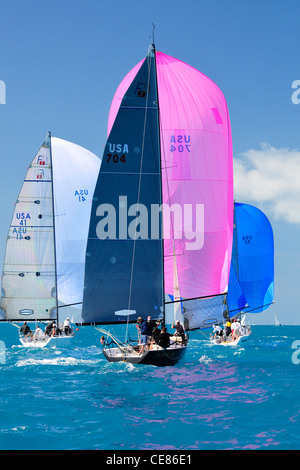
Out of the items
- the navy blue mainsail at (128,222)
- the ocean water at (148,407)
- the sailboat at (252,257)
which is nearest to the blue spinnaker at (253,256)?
the sailboat at (252,257)

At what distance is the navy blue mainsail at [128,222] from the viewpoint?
22438 mm

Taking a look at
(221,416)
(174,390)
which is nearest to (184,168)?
(174,390)

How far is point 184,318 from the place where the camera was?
86.2ft

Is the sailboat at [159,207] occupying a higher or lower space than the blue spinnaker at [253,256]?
lower

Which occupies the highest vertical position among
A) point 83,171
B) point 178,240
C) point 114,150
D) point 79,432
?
point 83,171

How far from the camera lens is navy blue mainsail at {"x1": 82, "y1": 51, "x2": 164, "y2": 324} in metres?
22.4

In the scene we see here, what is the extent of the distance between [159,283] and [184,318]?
3986 mm

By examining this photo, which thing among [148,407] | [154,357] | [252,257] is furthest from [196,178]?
[252,257]

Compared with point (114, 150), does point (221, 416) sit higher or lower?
lower

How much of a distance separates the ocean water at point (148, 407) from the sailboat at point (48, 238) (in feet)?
47.9

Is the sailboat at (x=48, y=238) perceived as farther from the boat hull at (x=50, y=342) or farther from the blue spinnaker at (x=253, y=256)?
the blue spinnaker at (x=253, y=256)

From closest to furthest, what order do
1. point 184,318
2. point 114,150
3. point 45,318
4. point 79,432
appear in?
point 79,432, point 114,150, point 184,318, point 45,318

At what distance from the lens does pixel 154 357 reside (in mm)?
20672
